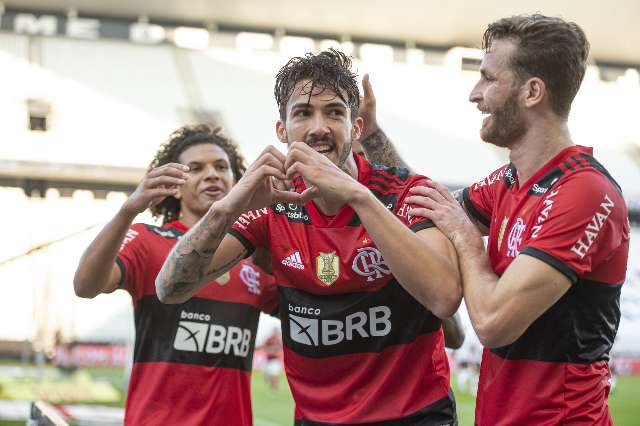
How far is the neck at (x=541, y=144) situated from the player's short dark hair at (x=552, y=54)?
0.21 feet

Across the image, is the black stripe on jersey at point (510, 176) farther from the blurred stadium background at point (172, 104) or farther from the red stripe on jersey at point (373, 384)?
the blurred stadium background at point (172, 104)

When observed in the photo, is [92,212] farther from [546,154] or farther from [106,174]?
[546,154]

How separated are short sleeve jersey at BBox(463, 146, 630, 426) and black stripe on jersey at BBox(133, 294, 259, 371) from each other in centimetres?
166

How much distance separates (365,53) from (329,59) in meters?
21.3

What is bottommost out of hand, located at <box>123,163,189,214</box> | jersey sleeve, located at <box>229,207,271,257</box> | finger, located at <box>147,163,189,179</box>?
jersey sleeve, located at <box>229,207,271,257</box>

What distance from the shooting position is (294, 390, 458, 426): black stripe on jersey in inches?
128

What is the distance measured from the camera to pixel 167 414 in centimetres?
421

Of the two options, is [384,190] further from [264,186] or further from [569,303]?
[569,303]

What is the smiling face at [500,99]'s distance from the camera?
298cm

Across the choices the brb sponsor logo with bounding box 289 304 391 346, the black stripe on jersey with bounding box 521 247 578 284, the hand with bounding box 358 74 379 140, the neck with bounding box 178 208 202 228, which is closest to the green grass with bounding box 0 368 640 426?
the neck with bounding box 178 208 202 228

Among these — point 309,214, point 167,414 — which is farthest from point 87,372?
point 309,214

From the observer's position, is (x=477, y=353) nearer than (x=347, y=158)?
No

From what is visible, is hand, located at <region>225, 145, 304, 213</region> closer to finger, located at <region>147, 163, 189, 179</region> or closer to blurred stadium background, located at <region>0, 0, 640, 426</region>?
finger, located at <region>147, 163, 189, 179</region>

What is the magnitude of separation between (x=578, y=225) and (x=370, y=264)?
88 centimetres
